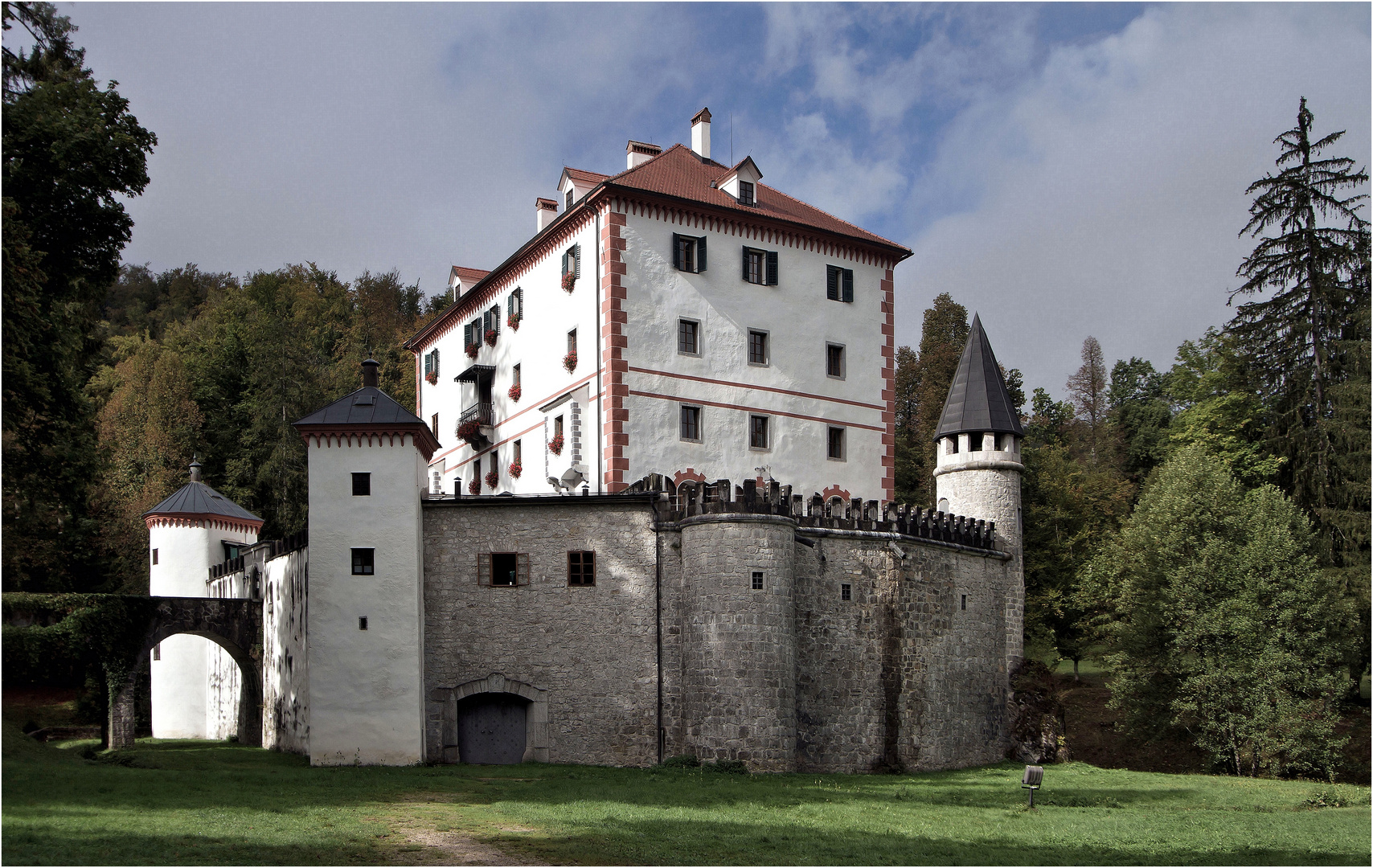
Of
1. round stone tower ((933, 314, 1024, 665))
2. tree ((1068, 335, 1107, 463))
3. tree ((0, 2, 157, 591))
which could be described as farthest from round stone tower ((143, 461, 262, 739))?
tree ((1068, 335, 1107, 463))

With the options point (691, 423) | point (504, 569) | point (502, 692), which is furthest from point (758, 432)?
point (502, 692)

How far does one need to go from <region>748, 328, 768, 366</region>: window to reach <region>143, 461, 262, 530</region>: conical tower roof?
1803 cm

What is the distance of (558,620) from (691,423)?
25.9 ft

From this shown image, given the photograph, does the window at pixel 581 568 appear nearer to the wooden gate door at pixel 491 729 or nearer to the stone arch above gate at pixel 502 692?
the stone arch above gate at pixel 502 692

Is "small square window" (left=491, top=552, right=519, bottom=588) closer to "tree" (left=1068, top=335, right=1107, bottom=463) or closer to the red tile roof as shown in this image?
the red tile roof

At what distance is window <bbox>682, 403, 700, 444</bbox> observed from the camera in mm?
35875

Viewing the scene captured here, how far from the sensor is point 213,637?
1340 inches

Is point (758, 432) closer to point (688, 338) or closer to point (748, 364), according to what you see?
point (748, 364)

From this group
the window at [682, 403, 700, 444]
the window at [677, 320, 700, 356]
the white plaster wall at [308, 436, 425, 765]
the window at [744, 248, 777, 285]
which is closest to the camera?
the white plaster wall at [308, 436, 425, 765]

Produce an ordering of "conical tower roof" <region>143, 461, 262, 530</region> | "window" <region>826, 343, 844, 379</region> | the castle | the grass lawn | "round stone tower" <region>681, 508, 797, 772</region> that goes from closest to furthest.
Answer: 1. the grass lawn
2. "round stone tower" <region>681, 508, 797, 772</region>
3. the castle
4. "window" <region>826, 343, 844, 379</region>
5. "conical tower roof" <region>143, 461, 262, 530</region>

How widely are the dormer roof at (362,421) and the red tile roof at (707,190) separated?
943 cm

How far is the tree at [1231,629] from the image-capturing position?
3631 centimetres

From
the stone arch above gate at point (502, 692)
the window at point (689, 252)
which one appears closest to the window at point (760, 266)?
the window at point (689, 252)

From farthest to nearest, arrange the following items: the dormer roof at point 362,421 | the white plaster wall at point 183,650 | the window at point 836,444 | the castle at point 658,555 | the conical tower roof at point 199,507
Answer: the conical tower roof at point 199,507 < the white plaster wall at point 183,650 < the window at point 836,444 < the dormer roof at point 362,421 < the castle at point 658,555
